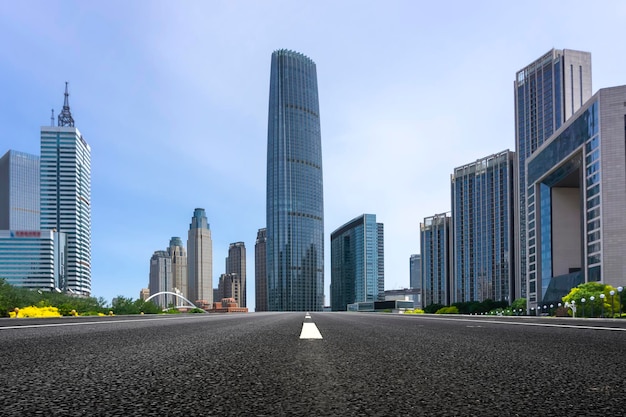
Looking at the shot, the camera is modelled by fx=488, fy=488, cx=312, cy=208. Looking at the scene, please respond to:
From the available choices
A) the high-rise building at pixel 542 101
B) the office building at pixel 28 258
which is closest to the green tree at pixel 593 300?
the high-rise building at pixel 542 101

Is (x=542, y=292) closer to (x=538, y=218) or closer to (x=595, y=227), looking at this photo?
(x=538, y=218)

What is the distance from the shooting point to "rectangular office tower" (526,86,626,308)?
82125 millimetres

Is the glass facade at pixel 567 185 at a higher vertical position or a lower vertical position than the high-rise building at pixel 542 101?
lower

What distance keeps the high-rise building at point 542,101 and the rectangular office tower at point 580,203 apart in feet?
136

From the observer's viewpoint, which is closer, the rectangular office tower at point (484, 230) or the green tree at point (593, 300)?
the green tree at point (593, 300)

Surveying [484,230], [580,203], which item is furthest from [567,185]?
[484,230]

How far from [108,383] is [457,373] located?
206cm

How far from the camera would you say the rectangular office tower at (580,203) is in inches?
3233

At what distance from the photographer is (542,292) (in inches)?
4323

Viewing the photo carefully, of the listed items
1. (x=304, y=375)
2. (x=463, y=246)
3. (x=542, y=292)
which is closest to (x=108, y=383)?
(x=304, y=375)

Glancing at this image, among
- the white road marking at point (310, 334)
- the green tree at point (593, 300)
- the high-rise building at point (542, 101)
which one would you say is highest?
the high-rise building at point (542, 101)

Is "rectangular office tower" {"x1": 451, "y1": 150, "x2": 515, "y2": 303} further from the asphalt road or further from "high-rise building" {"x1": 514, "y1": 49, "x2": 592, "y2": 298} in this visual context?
the asphalt road

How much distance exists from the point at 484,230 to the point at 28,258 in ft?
573

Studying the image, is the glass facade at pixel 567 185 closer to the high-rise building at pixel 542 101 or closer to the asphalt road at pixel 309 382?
the high-rise building at pixel 542 101
